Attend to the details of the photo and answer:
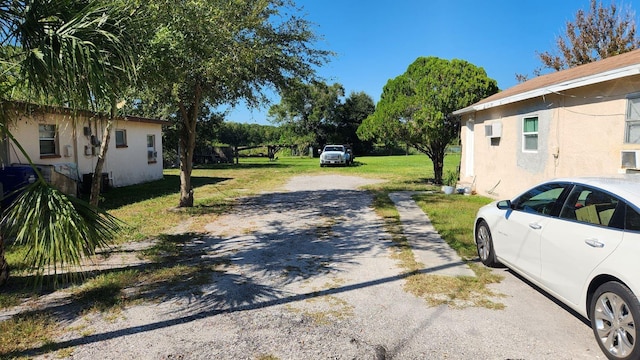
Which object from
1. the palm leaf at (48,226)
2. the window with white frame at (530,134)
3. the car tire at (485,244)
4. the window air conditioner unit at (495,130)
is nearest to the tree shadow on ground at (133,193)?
the palm leaf at (48,226)

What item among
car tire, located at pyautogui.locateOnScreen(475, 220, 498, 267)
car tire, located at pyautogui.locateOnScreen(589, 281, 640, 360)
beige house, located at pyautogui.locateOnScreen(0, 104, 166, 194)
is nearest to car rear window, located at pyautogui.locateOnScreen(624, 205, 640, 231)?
car tire, located at pyautogui.locateOnScreen(589, 281, 640, 360)

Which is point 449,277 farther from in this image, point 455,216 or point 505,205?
point 455,216

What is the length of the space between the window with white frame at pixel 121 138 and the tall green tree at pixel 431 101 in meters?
10.6

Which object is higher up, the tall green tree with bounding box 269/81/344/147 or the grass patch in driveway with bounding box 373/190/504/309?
the tall green tree with bounding box 269/81/344/147

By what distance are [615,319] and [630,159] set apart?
5606 millimetres

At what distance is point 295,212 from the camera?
11.1 meters

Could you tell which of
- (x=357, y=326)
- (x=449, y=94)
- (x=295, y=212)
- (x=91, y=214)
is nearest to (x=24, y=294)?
(x=91, y=214)

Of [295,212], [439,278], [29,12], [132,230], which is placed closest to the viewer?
[29,12]

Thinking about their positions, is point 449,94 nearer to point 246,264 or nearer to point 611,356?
point 246,264

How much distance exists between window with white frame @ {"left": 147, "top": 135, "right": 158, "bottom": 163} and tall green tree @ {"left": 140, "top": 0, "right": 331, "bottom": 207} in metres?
8.41

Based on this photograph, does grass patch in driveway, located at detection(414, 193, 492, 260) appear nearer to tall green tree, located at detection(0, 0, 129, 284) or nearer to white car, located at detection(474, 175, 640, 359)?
white car, located at detection(474, 175, 640, 359)

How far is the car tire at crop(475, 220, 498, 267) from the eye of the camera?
586cm

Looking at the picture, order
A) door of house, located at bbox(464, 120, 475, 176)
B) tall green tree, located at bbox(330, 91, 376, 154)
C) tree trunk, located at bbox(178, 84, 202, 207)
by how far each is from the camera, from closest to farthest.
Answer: tree trunk, located at bbox(178, 84, 202, 207)
door of house, located at bbox(464, 120, 475, 176)
tall green tree, located at bbox(330, 91, 376, 154)

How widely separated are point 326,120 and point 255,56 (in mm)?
40367
